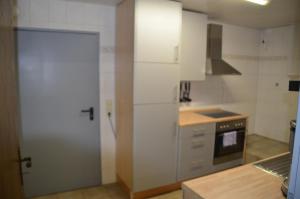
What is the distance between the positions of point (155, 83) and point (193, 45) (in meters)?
0.92

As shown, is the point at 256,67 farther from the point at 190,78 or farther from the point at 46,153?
the point at 46,153

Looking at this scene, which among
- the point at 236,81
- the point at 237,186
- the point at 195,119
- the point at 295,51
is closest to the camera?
the point at 237,186

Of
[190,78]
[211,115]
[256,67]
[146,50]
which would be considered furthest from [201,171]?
[256,67]

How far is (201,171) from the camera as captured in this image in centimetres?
301

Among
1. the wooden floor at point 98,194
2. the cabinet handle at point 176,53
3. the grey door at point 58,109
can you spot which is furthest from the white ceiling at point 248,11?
the wooden floor at point 98,194

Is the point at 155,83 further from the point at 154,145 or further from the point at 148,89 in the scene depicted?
the point at 154,145

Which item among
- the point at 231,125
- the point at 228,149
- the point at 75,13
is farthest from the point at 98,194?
the point at 75,13

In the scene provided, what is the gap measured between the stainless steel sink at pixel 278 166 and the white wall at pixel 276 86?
9.18 feet

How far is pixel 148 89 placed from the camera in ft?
8.15

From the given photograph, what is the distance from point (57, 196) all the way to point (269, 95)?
417cm

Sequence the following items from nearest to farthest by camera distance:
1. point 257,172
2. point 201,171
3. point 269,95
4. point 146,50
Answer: point 257,172 < point 146,50 < point 201,171 < point 269,95

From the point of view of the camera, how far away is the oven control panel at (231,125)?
10.1 feet

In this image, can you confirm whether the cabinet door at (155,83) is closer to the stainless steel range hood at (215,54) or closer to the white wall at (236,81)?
the stainless steel range hood at (215,54)

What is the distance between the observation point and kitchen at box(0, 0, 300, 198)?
2445mm
